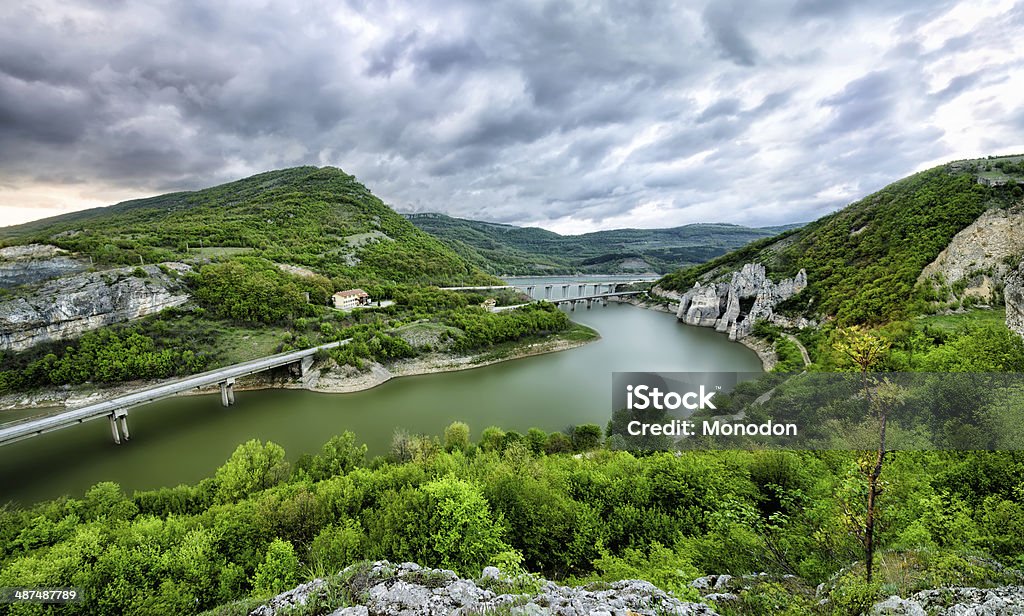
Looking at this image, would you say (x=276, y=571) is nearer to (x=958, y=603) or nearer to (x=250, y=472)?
(x=250, y=472)

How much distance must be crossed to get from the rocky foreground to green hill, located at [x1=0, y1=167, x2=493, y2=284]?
1897 inches

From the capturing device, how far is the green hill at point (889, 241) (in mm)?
28688

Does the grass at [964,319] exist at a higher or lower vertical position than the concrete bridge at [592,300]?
lower

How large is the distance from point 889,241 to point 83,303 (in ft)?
247

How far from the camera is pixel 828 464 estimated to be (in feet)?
31.0

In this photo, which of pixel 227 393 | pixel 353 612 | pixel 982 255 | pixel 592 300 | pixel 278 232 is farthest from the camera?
pixel 592 300

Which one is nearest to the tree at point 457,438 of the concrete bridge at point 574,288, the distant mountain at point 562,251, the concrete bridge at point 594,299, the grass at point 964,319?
the grass at point 964,319

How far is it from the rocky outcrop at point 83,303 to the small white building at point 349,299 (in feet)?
43.5

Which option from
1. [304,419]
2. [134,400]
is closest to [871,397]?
[304,419]

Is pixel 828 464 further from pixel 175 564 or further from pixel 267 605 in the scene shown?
pixel 175 564

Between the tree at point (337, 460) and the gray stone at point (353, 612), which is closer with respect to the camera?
the gray stone at point (353, 612)

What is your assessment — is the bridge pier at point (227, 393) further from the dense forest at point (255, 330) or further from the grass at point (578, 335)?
the grass at point (578, 335)

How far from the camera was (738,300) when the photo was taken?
1925 inches

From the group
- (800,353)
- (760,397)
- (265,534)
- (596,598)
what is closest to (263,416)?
(265,534)
